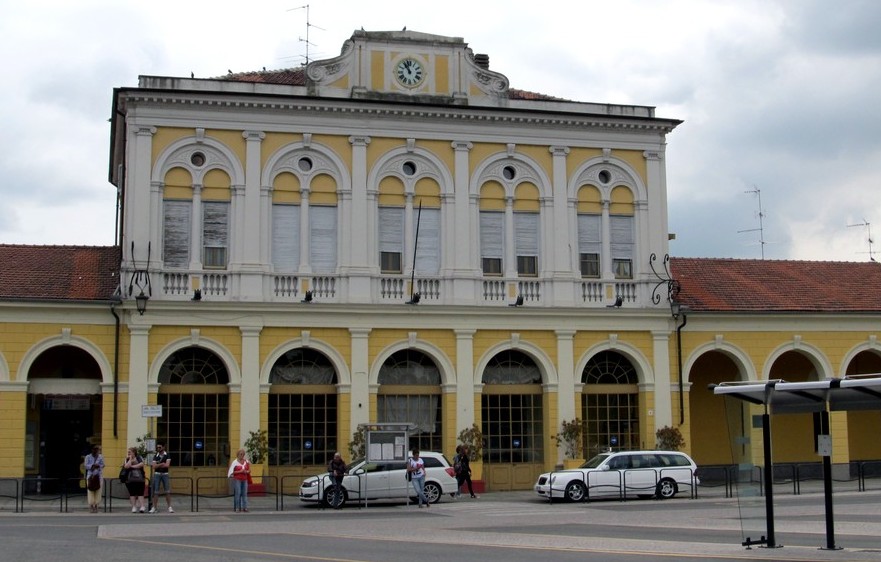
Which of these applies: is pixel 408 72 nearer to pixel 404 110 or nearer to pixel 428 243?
pixel 404 110

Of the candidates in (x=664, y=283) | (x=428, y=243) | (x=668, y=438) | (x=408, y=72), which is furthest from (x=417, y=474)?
(x=408, y=72)

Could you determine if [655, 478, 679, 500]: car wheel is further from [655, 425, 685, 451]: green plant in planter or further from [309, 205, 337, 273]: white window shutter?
[309, 205, 337, 273]: white window shutter

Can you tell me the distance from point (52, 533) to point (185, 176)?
15.0 m

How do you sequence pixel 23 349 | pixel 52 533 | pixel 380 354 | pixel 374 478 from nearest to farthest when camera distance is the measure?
pixel 52 533 < pixel 374 478 < pixel 23 349 < pixel 380 354

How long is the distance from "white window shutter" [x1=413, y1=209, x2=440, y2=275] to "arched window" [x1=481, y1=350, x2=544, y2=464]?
3.49m

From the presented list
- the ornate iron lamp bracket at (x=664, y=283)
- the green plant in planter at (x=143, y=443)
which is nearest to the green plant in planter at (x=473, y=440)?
the ornate iron lamp bracket at (x=664, y=283)

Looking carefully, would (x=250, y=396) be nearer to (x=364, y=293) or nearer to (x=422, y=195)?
(x=364, y=293)

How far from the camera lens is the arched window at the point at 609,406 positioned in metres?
37.6

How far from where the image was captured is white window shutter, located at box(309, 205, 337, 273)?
35906 mm

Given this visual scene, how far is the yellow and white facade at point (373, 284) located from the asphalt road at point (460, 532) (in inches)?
190

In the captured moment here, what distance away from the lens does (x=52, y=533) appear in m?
22.4

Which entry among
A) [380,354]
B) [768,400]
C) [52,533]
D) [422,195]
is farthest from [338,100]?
[768,400]

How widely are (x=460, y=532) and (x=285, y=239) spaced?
605 inches

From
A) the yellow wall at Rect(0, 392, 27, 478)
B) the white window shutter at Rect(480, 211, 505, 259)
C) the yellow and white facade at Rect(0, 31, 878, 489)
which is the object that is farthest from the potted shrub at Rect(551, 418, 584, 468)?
the yellow wall at Rect(0, 392, 27, 478)
